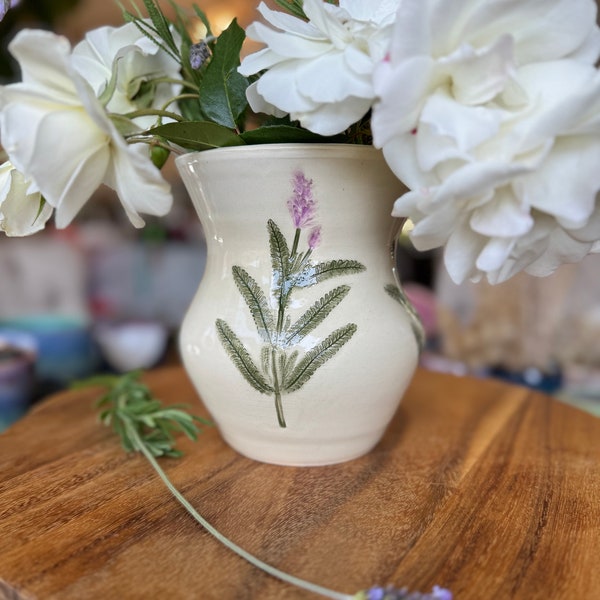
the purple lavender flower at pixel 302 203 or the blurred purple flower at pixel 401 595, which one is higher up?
the purple lavender flower at pixel 302 203

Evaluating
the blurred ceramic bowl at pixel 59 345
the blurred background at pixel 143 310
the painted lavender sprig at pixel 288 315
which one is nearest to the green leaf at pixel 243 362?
the painted lavender sprig at pixel 288 315

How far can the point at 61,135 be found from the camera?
289mm

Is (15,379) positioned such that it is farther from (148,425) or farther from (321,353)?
(321,353)

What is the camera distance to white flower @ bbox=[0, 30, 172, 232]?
0.92 ft

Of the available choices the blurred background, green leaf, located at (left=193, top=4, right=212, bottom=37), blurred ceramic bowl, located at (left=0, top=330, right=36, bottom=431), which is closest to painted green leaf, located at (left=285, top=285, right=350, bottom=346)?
green leaf, located at (left=193, top=4, right=212, bottom=37)

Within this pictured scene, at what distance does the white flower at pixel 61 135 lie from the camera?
0.92 ft

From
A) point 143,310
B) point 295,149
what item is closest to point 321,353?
point 295,149

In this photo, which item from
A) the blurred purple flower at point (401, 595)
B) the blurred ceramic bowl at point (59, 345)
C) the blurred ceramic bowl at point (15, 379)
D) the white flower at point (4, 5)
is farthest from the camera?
the blurred ceramic bowl at point (59, 345)

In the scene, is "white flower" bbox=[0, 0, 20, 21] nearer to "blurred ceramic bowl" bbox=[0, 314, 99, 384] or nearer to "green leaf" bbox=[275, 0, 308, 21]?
"green leaf" bbox=[275, 0, 308, 21]

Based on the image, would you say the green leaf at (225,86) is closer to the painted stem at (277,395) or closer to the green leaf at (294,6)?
the green leaf at (294,6)

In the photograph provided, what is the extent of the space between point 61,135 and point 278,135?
128 millimetres

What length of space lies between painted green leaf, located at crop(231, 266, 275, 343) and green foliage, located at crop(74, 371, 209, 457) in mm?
105

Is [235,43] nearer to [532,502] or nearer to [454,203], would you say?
[454,203]

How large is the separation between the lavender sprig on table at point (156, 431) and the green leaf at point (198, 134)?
8.0 inches
